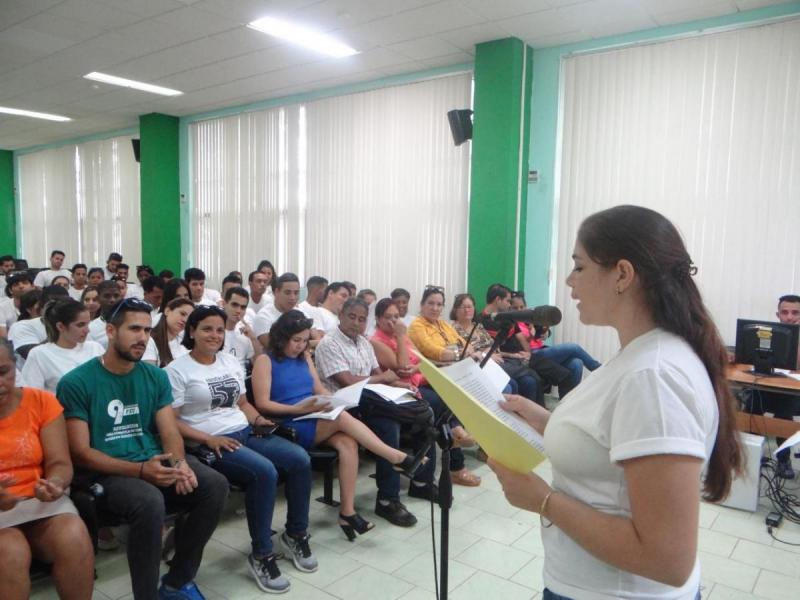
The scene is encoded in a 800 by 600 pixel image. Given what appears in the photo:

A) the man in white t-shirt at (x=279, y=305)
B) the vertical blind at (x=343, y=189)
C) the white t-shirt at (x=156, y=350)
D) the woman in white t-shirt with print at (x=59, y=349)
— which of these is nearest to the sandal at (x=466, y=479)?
the white t-shirt at (x=156, y=350)

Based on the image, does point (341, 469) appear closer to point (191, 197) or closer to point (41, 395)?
point (41, 395)

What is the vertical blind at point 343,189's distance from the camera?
20.4 ft

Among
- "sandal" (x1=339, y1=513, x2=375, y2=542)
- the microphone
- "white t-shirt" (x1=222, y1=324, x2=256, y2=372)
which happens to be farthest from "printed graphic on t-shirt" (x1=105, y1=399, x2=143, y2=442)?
the microphone

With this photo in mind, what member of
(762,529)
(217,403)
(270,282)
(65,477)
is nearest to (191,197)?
(270,282)

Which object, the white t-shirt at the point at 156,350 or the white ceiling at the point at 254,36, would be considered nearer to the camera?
the white t-shirt at the point at 156,350

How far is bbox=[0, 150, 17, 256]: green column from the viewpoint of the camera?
463 inches

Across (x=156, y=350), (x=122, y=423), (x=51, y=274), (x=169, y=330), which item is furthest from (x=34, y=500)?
(x=51, y=274)

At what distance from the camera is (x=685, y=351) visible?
90cm

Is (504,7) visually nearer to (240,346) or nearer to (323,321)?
(323,321)

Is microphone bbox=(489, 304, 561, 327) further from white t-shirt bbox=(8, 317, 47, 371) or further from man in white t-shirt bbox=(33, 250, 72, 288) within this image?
man in white t-shirt bbox=(33, 250, 72, 288)

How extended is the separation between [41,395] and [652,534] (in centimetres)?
210

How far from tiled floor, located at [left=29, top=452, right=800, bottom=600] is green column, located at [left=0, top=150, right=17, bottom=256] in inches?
452

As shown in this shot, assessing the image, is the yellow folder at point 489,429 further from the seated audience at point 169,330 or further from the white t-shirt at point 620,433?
the seated audience at point 169,330

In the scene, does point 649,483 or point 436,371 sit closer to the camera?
point 649,483
